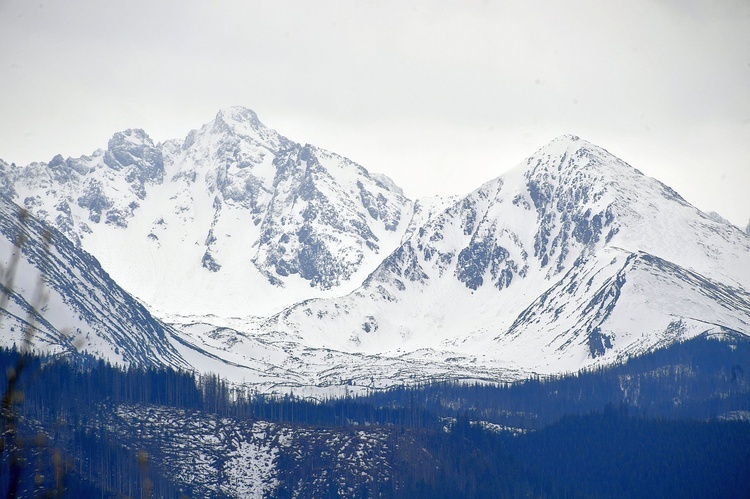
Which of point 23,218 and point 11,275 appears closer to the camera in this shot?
point 11,275

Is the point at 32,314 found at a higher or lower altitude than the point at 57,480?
higher

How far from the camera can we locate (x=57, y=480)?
25.8 meters

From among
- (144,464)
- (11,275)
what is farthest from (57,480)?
(11,275)

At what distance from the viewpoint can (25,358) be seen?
24.7 meters

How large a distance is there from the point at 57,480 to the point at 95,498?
177492mm

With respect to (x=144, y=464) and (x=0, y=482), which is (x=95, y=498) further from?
(x=144, y=464)

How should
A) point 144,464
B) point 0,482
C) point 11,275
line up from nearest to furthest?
point 11,275 → point 144,464 → point 0,482

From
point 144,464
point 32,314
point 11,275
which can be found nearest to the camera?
point 11,275

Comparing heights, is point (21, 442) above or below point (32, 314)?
below

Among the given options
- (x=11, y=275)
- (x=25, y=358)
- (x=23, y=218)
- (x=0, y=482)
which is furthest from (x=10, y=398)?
(x=0, y=482)

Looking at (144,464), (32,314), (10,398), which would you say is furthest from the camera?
(32,314)

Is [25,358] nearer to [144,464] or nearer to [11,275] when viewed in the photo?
[11,275]

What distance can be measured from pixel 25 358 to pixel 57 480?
2.95 m

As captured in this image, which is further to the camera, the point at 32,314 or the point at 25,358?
the point at 32,314
